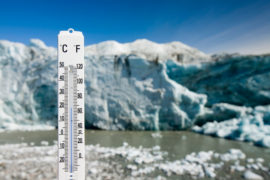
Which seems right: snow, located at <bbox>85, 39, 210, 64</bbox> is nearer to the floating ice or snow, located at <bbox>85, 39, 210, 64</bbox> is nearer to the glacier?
the glacier

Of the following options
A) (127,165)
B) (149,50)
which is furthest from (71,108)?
(149,50)

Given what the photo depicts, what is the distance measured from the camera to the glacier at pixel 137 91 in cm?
1110

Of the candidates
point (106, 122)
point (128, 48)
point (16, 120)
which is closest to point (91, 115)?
point (106, 122)

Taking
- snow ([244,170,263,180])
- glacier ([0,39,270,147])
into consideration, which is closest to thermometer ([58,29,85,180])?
snow ([244,170,263,180])

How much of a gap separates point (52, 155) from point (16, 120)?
8263 millimetres

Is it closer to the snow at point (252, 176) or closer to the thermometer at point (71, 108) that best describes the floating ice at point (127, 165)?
the snow at point (252, 176)

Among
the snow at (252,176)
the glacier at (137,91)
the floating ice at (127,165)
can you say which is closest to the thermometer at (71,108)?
the floating ice at (127,165)

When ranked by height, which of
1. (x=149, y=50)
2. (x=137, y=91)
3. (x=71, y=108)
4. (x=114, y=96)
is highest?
(x=149, y=50)

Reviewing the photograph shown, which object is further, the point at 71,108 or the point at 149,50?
the point at 149,50

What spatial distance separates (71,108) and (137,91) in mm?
9757

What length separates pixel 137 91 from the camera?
442 inches

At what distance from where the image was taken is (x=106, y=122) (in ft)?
36.8

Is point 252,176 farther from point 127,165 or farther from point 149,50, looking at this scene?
point 149,50

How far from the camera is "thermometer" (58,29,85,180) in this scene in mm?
1463
